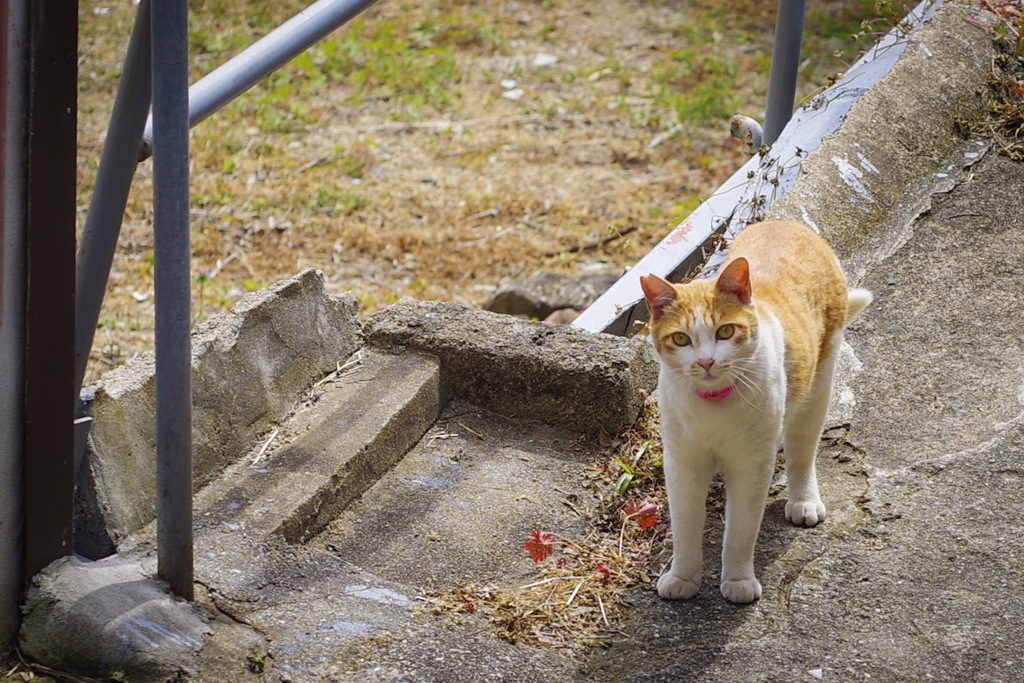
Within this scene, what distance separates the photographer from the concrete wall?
81.7 inches

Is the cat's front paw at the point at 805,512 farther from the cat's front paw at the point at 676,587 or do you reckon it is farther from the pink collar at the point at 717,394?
the pink collar at the point at 717,394

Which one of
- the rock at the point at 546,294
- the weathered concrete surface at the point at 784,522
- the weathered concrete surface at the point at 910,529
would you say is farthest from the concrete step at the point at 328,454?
the rock at the point at 546,294

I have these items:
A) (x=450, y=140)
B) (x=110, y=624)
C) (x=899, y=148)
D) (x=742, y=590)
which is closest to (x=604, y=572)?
(x=742, y=590)

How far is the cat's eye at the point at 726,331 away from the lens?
230 centimetres

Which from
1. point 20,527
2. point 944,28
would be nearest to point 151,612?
point 20,527

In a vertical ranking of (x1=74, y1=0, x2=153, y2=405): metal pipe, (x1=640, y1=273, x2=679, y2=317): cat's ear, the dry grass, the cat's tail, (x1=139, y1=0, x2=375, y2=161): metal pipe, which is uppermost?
(x1=139, y1=0, x2=375, y2=161): metal pipe

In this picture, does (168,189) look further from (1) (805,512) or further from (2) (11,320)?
(1) (805,512)

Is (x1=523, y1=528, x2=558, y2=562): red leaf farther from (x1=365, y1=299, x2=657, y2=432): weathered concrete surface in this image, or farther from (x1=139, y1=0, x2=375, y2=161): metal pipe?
(x1=139, y1=0, x2=375, y2=161): metal pipe

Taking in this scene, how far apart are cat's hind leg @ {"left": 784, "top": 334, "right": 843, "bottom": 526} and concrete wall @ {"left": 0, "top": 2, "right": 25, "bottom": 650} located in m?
1.65

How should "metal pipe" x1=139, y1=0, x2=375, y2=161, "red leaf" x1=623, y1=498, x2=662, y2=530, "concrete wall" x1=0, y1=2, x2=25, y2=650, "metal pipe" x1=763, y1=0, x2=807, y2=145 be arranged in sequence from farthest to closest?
"metal pipe" x1=763, y1=0, x2=807, y2=145 → "red leaf" x1=623, y1=498, x2=662, y2=530 → "metal pipe" x1=139, y1=0, x2=375, y2=161 → "concrete wall" x1=0, y1=2, x2=25, y2=650

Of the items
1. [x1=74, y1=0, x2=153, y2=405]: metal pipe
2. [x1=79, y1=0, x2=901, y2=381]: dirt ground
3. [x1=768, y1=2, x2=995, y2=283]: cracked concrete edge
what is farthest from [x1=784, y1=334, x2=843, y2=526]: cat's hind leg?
[x1=79, y1=0, x2=901, y2=381]: dirt ground

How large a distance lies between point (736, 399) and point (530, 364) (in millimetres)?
839

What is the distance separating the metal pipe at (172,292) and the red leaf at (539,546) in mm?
769

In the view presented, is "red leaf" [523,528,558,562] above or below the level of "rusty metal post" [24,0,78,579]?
below
